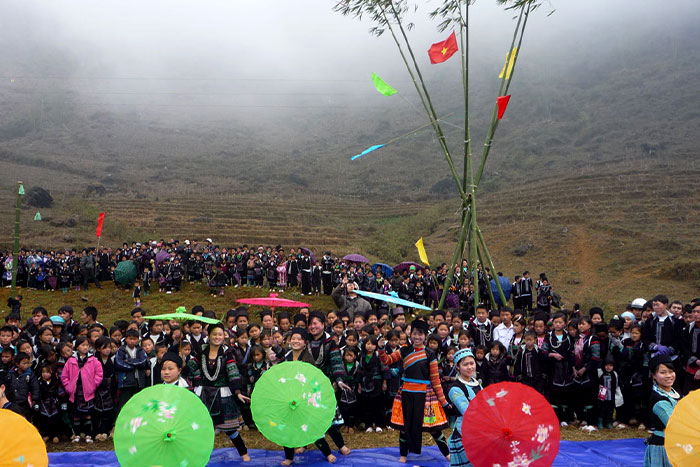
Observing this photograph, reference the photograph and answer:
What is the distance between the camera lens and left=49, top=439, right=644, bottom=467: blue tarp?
600 cm

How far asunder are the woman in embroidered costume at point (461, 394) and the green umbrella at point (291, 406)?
1160mm

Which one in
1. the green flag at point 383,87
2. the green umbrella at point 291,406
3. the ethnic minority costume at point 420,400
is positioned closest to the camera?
the green umbrella at point 291,406

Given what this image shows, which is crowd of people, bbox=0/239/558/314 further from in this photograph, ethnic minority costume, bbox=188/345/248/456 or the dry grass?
ethnic minority costume, bbox=188/345/248/456

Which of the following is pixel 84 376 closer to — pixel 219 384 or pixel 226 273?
pixel 219 384

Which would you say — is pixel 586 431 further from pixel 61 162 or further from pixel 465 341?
pixel 61 162

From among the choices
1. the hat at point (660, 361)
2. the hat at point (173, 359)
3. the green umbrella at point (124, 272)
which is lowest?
the hat at point (173, 359)

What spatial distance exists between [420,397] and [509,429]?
5.76ft

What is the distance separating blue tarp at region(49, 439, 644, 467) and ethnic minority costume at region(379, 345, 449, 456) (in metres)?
0.42

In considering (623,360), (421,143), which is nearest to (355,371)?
(623,360)

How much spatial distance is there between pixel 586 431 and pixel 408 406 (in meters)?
3.26

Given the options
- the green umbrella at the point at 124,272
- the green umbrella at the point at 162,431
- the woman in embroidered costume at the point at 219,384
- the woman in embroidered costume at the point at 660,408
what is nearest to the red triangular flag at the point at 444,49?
the woman in embroidered costume at the point at 219,384

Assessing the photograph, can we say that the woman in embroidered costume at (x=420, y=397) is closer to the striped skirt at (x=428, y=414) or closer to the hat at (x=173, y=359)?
the striped skirt at (x=428, y=414)

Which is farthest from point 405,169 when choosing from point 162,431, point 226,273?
point 162,431

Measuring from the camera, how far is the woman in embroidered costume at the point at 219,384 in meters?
5.83
